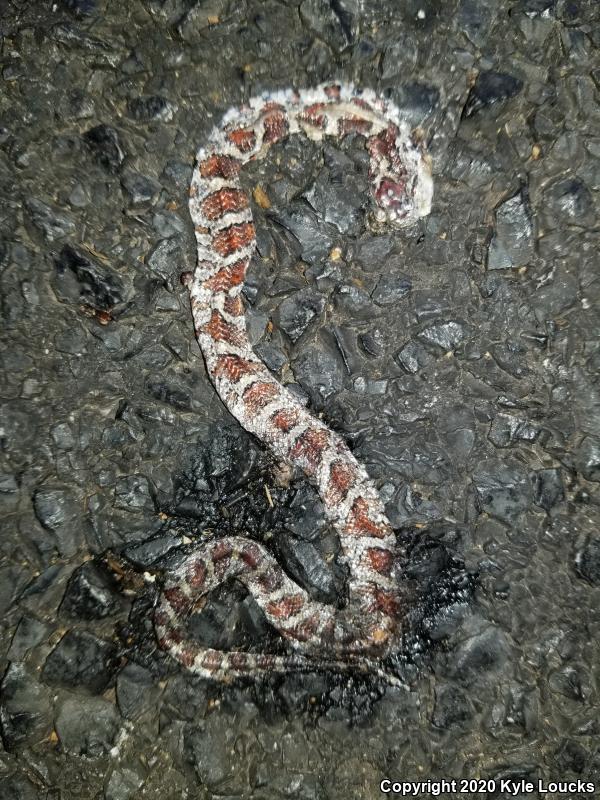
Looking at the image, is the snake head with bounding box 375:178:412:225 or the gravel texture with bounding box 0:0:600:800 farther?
the snake head with bounding box 375:178:412:225

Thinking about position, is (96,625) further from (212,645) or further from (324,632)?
(324,632)

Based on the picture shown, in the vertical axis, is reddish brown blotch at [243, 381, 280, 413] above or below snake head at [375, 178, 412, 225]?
below

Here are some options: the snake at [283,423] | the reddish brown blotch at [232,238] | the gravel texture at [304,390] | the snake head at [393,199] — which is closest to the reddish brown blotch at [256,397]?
the snake at [283,423]

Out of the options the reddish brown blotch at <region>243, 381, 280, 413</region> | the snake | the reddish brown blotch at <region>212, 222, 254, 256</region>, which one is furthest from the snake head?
the reddish brown blotch at <region>243, 381, 280, 413</region>

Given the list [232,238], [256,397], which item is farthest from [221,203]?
[256,397]

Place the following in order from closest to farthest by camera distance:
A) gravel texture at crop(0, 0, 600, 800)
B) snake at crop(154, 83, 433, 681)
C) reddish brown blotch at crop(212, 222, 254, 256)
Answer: gravel texture at crop(0, 0, 600, 800)
snake at crop(154, 83, 433, 681)
reddish brown blotch at crop(212, 222, 254, 256)

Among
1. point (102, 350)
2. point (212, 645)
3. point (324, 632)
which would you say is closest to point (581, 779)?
point (324, 632)

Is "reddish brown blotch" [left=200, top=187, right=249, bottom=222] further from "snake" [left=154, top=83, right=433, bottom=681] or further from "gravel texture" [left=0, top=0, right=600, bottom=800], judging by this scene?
A: "gravel texture" [left=0, top=0, right=600, bottom=800]
